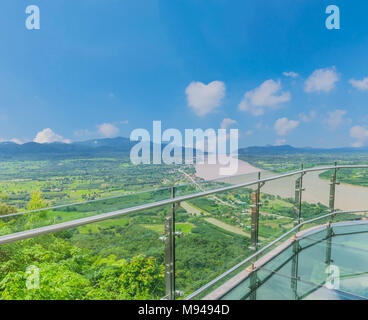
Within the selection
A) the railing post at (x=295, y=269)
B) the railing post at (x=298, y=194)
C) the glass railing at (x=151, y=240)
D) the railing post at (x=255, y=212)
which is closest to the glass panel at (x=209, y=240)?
the glass railing at (x=151, y=240)

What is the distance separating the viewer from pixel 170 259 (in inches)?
72.1

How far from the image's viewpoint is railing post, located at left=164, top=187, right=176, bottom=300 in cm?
180

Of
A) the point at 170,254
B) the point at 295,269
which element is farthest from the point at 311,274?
the point at 170,254

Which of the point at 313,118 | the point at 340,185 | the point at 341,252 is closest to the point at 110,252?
the point at 341,252

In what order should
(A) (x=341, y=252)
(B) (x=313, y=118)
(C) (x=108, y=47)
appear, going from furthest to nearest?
(C) (x=108, y=47)
(B) (x=313, y=118)
(A) (x=341, y=252)

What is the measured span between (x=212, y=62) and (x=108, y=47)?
110 feet

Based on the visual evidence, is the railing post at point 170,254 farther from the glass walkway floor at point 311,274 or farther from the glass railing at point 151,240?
the glass walkway floor at point 311,274

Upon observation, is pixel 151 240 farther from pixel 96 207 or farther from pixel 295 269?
pixel 295 269

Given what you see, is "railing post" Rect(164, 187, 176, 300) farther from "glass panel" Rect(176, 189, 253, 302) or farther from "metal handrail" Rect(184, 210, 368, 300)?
"metal handrail" Rect(184, 210, 368, 300)

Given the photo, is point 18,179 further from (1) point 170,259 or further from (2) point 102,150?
(1) point 170,259

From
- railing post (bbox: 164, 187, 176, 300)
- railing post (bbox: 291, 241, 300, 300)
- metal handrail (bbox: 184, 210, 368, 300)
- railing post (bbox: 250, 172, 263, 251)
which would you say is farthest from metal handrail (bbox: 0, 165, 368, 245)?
railing post (bbox: 291, 241, 300, 300)

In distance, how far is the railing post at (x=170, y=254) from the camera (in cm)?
A: 180

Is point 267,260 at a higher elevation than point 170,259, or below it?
below

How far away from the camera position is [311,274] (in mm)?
2547
